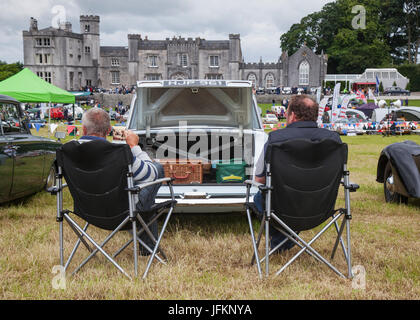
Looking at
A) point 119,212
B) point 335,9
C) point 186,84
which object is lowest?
point 119,212

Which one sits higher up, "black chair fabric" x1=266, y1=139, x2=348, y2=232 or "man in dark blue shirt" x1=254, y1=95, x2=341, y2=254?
"man in dark blue shirt" x1=254, y1=95, x2=341, y2=254

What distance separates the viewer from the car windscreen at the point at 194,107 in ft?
21.2

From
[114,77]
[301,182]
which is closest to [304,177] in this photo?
[301,182]

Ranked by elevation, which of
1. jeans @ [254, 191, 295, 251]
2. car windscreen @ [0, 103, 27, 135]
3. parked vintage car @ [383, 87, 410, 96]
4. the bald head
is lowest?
→ jeans @ [254, 191, 295, 251]

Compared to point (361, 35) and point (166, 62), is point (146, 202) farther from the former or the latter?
point (361, 35)

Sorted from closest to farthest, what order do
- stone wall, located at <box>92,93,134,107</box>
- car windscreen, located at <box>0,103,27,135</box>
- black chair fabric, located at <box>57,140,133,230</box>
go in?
black chair fabric, located at <box>57,140,133,230</box>
car windscreen, located at <box>0,103,27,135</box>
stone wall, located at <box>92,93,134,107</box>

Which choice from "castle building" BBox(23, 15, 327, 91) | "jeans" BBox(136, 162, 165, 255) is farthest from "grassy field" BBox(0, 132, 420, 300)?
"castle building" BBox(23, 15, 327, 91)

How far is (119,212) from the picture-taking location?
380 cm

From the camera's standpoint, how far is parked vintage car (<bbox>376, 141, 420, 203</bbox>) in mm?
6188

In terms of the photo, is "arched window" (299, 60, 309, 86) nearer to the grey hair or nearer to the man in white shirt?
the man in white shirt

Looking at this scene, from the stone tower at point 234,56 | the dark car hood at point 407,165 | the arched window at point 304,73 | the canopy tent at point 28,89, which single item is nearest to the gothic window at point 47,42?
the stone tower at point 234,56

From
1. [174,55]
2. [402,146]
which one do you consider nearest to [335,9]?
[174,55]
